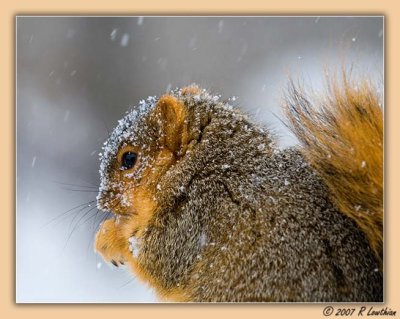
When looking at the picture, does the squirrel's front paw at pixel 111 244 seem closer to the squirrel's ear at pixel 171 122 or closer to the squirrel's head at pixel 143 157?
the squirrel's head at pixel 143 157

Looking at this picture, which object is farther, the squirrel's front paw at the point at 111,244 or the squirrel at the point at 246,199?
the squirrel's front paw at the point at 111,244

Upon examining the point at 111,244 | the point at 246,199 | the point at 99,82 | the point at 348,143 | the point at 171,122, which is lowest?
the point at 111,244

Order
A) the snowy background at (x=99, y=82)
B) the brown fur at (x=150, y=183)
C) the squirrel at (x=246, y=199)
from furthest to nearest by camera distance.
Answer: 1. the snowy background at (x=99, y=82)
2. the brown fur at (x=150, y=183)
3. the squirrel at (x=246, y=199)

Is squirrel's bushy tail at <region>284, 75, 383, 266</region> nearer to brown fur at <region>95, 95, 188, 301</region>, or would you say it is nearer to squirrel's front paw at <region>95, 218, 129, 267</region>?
brown fur at <region>95, 95, 188, 301</region>

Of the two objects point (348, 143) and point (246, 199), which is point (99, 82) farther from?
point (348, 143)

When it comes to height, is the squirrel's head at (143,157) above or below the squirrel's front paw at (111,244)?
above

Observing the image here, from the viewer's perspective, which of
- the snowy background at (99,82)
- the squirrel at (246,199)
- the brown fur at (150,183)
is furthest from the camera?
the snowy background at (99,82)

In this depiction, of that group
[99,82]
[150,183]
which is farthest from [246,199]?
[99,82]

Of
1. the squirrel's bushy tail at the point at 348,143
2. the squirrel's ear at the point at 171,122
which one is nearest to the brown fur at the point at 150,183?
the squirrel's ear at the point at 171,122
